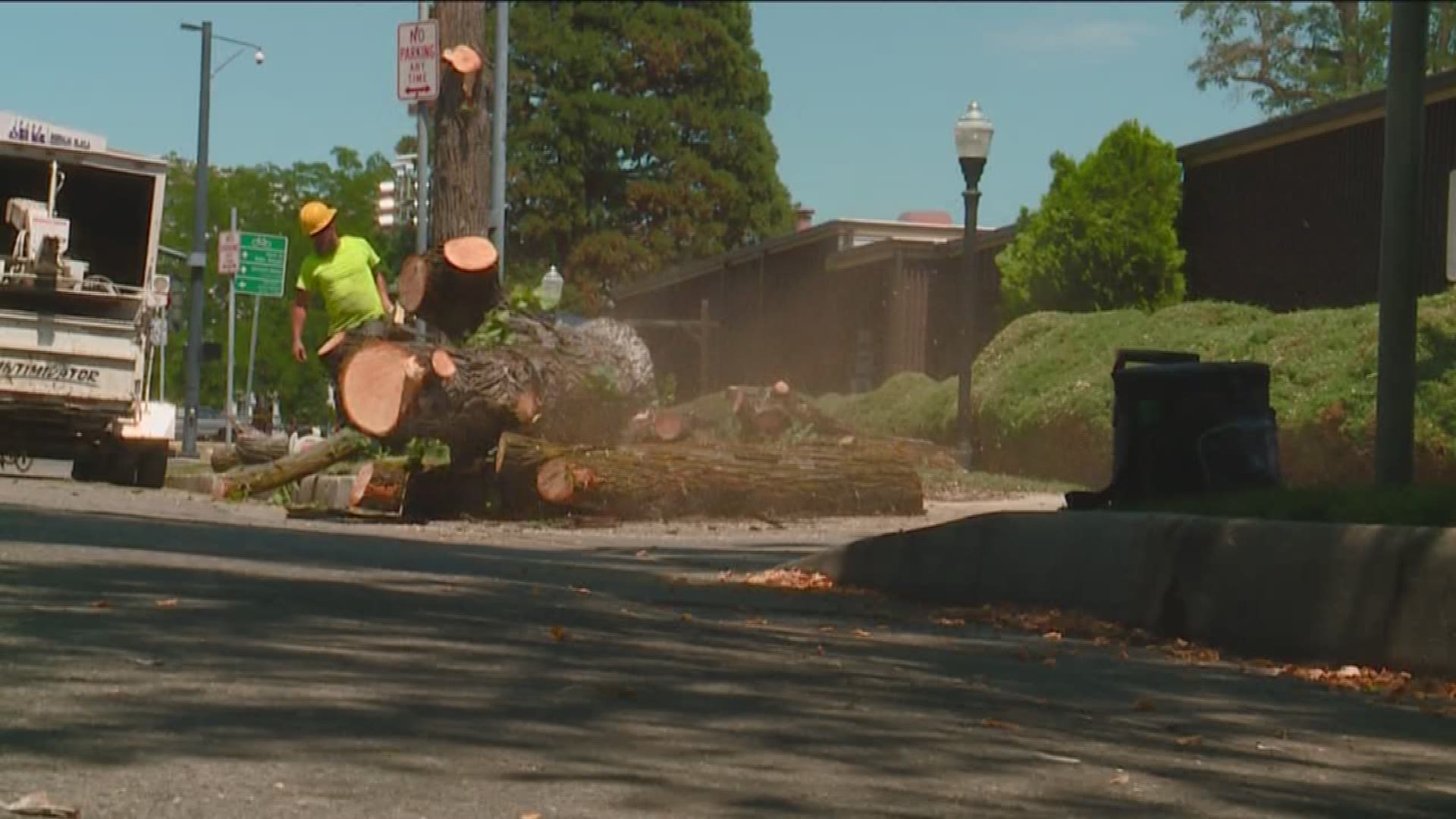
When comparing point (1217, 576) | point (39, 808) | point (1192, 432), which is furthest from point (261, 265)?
point (39, 808)

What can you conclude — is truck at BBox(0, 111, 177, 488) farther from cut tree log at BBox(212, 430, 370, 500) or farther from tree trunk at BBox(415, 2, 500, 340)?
tree trunk at BBox(415, 2, 500, 340)

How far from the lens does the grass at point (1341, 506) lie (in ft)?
Result: 28.1

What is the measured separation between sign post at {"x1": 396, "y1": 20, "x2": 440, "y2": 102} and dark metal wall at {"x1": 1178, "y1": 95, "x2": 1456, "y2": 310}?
987 cm

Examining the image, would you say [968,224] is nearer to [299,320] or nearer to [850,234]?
[299,320]

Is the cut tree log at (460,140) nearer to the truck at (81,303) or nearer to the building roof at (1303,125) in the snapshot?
the truck at (81,303)

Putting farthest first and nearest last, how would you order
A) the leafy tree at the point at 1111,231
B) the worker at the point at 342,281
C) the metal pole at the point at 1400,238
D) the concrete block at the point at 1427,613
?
the leafy tree at the point at 1111,231, the worker at the point at 342,281, the metal pole at the point at 1400,238, the concrete block at the point at 1427,613

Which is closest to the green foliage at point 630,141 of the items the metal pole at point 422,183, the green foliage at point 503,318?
the metal pole at point 422,183

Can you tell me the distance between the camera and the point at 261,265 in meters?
A: 52.1

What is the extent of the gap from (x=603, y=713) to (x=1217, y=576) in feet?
11.7

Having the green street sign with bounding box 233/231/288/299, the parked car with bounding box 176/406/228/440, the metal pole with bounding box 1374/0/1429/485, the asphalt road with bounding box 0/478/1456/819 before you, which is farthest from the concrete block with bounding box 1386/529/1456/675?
the parked car with bounding box 176/406/228/440

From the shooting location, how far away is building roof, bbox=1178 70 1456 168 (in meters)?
21.6

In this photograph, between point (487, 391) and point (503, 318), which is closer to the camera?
point (487, 391)

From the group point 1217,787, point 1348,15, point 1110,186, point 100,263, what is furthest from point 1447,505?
point 1348,15

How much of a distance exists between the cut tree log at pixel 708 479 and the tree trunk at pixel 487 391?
1.14 feet
